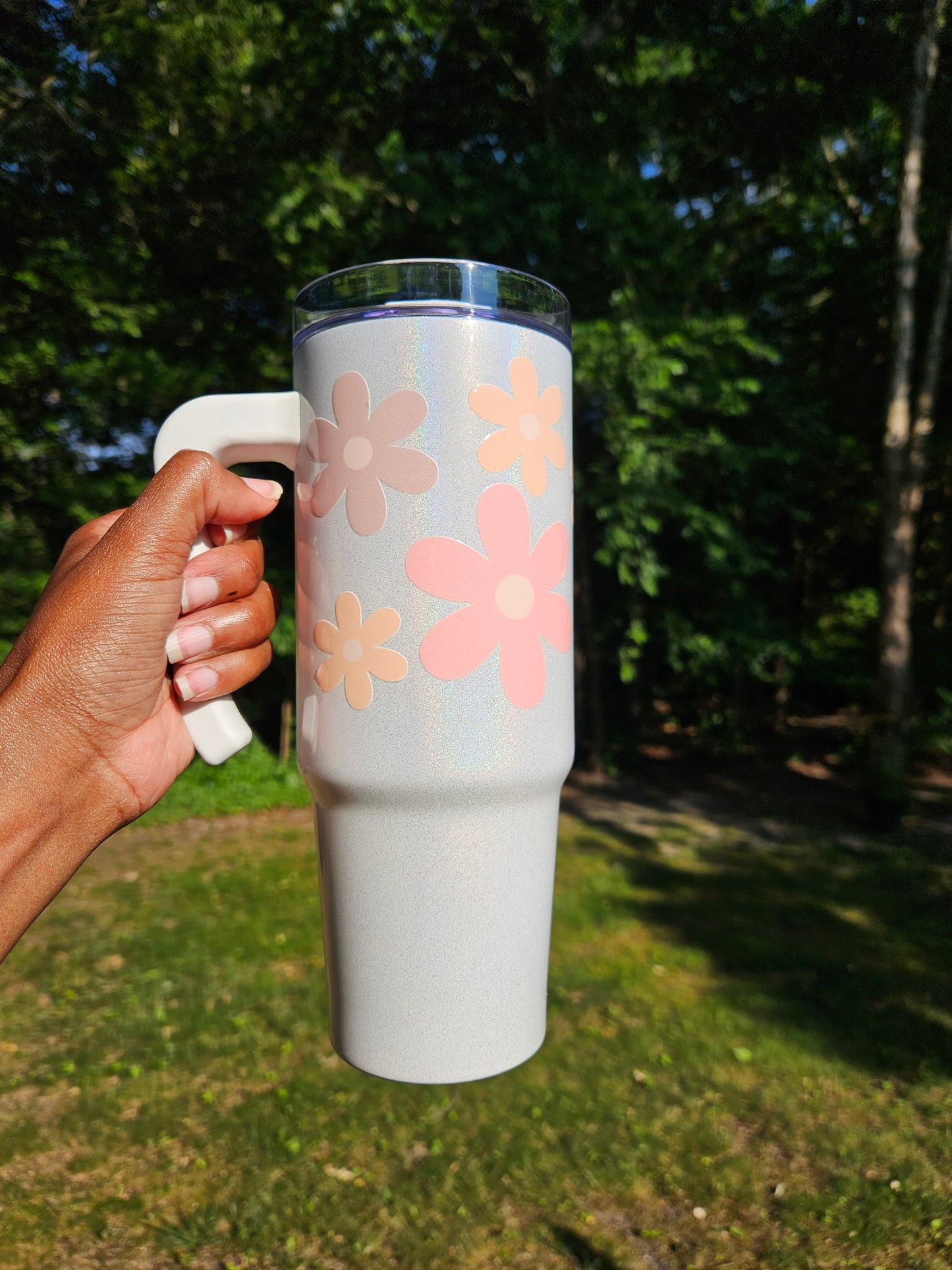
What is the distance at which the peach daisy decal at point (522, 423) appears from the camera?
3.29 ft

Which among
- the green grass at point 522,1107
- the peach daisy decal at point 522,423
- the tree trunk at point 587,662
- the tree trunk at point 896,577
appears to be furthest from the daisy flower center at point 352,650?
the tree trunk at point 587,662

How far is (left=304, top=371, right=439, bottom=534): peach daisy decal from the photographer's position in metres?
0.99

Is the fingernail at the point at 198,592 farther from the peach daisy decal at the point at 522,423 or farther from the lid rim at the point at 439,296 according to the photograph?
the peach daisy decal at the point at 522,423

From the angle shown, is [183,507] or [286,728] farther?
[286,728]

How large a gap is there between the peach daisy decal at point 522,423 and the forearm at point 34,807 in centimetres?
78

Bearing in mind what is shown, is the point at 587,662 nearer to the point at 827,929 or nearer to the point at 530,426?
the point at 827,929

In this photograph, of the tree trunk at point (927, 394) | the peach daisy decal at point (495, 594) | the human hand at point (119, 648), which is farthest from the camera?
the tree trunk at point (927, 394)

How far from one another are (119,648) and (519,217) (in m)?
7.10

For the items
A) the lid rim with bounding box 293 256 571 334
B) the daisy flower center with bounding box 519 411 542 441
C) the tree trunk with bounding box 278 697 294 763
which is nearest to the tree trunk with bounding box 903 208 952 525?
the tree trunk with bounding box 278 697 294 763

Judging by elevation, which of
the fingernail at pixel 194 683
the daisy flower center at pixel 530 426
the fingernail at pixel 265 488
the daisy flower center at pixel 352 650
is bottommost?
the fingernail at pixel 194 683

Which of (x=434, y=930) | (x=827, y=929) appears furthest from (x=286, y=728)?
(x=434, y=930)

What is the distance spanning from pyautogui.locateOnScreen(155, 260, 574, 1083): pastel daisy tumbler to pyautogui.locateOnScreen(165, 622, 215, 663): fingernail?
0.88 ft

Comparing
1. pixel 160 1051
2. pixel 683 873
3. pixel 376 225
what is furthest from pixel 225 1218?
pixel 376 225

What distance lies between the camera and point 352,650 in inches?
39.9
